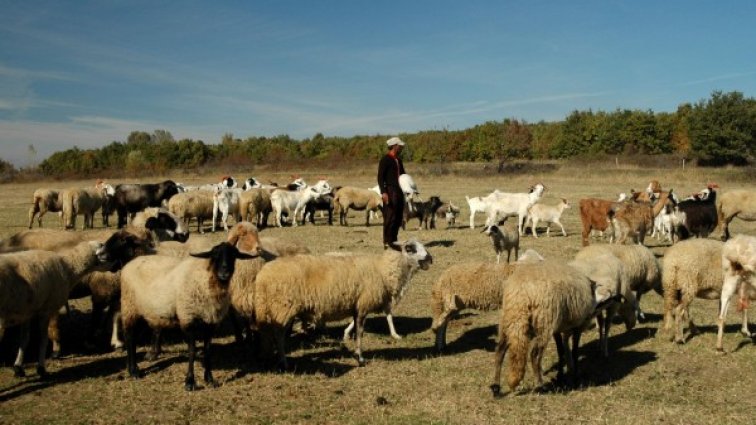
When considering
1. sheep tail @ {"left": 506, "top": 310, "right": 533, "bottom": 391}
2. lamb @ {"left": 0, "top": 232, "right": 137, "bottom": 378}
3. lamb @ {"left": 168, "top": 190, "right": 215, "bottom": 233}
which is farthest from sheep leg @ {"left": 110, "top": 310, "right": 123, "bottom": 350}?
lamb @ {"left": 168, "top": 190, "right": 215, "bottom": 233}

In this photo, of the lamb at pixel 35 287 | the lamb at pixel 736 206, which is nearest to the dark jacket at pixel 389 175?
the lamb at pixel 35 287

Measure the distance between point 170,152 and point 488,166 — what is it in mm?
48198

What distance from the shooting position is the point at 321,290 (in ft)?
26.0

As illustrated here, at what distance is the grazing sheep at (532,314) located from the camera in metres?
6.70

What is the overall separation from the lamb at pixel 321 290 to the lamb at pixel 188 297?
26.8 inches

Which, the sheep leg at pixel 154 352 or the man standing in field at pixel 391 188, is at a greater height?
the man standing in field at pixel 391 188

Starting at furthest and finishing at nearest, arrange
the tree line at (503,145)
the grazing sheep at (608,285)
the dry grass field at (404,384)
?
1. the tree line at (503,145)
2. the grazing sheep at (608,285)
3. the dry grass field at (404,384)

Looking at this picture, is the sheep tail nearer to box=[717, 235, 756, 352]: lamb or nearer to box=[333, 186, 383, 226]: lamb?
box=[717, 235, 756, 352]: lamb

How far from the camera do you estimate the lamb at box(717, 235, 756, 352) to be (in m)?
8.35

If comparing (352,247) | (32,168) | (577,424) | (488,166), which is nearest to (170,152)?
(32,168)

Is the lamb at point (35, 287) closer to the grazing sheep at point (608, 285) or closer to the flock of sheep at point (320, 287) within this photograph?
the flock of sheep at point (320, 287)

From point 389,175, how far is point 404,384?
677 cm

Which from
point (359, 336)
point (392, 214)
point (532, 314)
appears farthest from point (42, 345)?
point (392, 214)

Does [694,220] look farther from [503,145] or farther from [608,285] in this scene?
[503,145]
